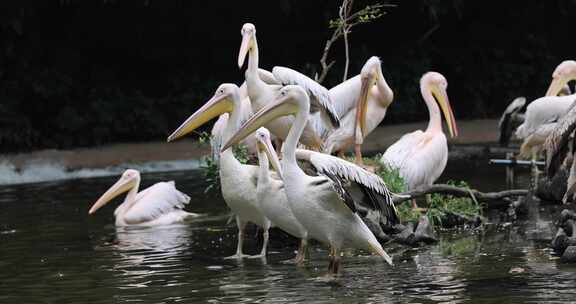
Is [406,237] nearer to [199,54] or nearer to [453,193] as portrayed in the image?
[453,193]

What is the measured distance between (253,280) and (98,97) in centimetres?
1027

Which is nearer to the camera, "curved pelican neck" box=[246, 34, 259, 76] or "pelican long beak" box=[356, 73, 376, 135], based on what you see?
"curved pelican neck" box=[246, 34, 259, 76]

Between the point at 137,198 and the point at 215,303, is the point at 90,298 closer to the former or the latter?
the point at 215,303

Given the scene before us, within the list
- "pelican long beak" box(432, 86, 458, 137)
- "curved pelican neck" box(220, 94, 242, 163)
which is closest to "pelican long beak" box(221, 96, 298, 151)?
"curved pelican neck" box(220, 94, 242, 163)

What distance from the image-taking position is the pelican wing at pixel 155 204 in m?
9.83

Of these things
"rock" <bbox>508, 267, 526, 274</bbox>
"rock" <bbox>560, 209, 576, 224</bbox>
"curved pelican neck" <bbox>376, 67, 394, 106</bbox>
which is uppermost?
"curved pelican neck" <bbox>376, 67, 394, 106</bbox>

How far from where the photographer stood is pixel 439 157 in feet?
29.9

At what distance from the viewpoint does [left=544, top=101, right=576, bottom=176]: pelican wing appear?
7.20m

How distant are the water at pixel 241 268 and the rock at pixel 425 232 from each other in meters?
0.10

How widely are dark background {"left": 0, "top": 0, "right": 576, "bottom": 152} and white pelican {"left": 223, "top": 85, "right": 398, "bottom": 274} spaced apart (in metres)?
8.96

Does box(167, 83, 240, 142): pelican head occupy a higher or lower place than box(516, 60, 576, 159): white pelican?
higher

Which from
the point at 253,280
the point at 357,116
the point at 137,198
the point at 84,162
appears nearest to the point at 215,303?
the point at 253,280

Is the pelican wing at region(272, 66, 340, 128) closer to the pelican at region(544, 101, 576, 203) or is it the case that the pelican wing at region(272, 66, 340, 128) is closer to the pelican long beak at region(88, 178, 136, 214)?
the pelican at region(544, 101, 576, 203)

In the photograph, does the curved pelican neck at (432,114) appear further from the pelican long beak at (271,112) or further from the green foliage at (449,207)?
the pelican long beak at (271,112)
